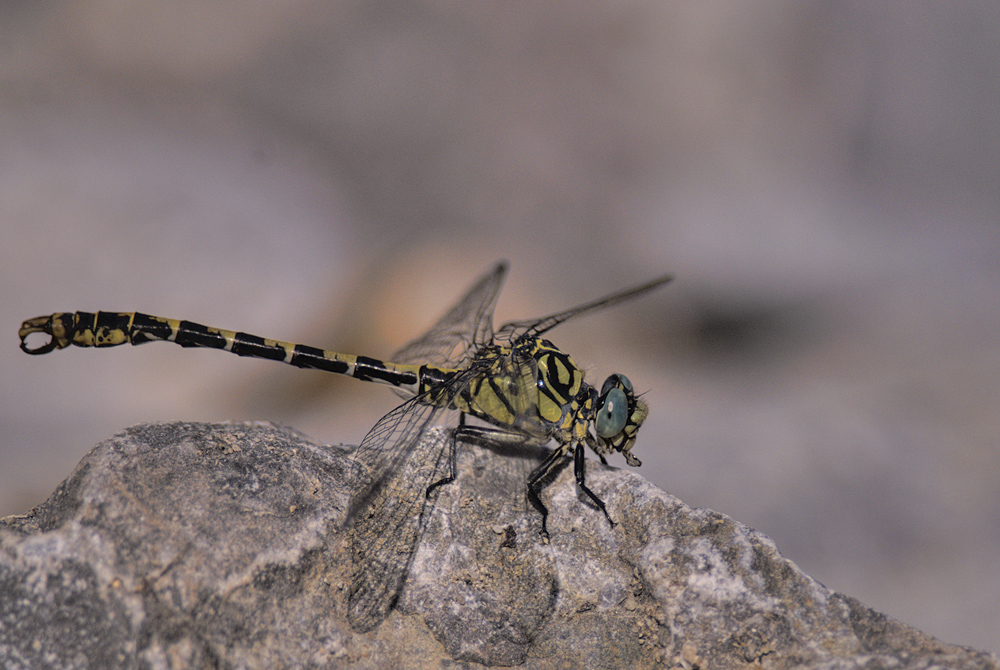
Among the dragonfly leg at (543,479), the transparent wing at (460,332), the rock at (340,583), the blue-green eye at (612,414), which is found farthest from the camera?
the transparent wing at (460,332)

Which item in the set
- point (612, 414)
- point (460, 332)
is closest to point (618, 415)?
point (612, 414)

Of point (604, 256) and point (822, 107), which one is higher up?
point (822, 107)

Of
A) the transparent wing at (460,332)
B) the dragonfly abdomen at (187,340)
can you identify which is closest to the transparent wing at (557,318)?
the transparent wing at (460,332)

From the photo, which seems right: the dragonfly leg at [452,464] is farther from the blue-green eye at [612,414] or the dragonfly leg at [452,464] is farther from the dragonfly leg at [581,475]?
the blue-green eye at [612,414]

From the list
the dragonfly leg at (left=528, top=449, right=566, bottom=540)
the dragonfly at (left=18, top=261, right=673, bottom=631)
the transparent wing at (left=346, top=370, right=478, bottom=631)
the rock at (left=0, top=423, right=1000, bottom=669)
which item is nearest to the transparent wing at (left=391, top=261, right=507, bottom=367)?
the dragonfly at (left=18, top=261, right=673, bottom=631)

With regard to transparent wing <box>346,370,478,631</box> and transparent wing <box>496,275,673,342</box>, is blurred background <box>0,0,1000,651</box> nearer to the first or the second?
transparent wing <box>496,275,673,342</box>

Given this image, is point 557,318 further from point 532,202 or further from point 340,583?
point 532,202

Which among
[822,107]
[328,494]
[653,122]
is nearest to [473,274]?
[653,122]

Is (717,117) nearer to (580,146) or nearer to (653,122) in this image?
(653,122)
